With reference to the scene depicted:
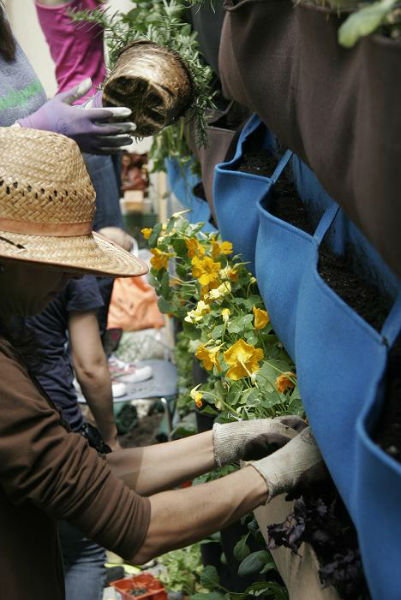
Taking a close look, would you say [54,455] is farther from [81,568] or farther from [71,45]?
[71,45]

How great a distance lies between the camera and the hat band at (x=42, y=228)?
1.42m

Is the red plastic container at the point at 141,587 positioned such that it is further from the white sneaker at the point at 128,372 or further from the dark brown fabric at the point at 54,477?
the dark brown fabric at the point at 54,477

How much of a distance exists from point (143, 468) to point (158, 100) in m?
0.82

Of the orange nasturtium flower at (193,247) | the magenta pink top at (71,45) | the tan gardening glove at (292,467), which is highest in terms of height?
the magenta pink top at (71,45)

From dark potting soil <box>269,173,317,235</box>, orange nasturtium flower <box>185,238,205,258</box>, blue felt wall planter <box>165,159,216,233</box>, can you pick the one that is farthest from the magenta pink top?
dark potting soil <box>269,173,317,235</box>

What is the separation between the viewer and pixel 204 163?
2.38 metres

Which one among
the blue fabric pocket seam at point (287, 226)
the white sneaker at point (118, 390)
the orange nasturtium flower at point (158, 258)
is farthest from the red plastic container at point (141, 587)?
the blue fabric pocket seam at point (287, 226)

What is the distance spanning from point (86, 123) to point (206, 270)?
46 centimetres

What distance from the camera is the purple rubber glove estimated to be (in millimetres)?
1952

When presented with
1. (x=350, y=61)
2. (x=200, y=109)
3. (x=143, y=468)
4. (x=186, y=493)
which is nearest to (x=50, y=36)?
(x=200, y=109)

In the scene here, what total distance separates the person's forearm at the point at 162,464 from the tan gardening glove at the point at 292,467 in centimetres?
28

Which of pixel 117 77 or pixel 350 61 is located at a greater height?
pixel 350 61

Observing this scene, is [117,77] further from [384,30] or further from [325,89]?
[384,30]

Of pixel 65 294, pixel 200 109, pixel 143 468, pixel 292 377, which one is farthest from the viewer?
pixel 65 294
